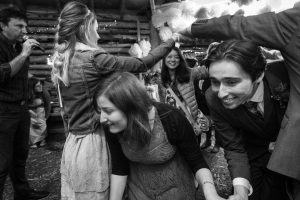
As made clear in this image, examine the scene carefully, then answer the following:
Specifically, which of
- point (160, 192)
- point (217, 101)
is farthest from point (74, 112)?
point (217, 101)

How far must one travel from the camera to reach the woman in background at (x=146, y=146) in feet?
5.21

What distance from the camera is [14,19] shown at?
2969 mm

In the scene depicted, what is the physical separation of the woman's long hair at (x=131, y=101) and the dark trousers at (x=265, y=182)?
887 millimetres

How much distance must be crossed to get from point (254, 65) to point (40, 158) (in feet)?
16.3

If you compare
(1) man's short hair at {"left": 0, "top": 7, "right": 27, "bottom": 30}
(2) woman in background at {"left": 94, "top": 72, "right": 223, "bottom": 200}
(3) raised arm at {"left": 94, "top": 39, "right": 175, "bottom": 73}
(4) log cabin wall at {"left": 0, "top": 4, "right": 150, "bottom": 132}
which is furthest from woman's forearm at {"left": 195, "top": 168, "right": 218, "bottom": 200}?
(4) log cabin wall at {"left": 0, "top": 4, "right": 150, "bottom": 132}

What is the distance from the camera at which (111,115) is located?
5.26 feet

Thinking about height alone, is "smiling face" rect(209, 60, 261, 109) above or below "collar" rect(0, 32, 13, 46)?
below

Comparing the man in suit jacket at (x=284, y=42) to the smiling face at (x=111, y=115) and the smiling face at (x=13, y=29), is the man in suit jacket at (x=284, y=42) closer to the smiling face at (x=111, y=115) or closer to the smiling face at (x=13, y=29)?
the smiling face at (x=111, y=115)

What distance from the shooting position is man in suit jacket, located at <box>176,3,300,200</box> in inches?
48.2

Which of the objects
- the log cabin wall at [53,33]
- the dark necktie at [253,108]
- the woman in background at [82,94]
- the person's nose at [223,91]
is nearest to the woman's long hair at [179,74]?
the woman in background at [82,94]

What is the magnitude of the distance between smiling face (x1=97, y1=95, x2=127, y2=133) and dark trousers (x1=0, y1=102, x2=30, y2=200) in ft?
6.00

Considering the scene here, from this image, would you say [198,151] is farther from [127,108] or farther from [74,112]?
[74,112]

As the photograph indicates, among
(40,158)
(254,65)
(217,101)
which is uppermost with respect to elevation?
(254,65)

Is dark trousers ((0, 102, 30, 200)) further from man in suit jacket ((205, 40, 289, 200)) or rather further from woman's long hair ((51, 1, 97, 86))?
man in suit jacket ((205, 40, 289, 200))
